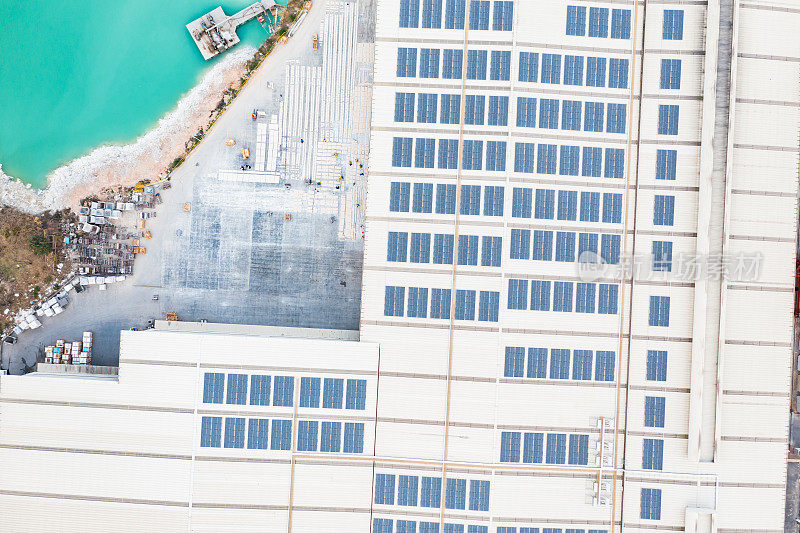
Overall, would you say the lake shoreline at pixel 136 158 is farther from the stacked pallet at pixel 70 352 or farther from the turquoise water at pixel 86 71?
the stacked pallet at pixel 70 352

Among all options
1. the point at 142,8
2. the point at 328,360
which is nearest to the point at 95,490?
the point at 328,360

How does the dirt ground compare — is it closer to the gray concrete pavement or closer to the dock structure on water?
the gray concrete pavement

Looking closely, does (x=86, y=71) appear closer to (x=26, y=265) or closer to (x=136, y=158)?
(x=136, y=158)

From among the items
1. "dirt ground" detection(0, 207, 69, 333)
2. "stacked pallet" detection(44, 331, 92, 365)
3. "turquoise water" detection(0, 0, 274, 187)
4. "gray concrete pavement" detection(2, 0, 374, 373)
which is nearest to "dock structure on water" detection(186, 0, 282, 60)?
"turquoise water" detection(0, 0, 274, 187)

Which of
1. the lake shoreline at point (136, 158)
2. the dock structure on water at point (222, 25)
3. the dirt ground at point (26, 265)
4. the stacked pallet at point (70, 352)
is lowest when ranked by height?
the stacked pallet at point (70, 352)

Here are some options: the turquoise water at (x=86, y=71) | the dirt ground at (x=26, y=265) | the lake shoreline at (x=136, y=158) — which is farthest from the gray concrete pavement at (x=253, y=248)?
the turquoise water at (x=86, y=71)

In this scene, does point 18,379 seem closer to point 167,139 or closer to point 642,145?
point 167,139
